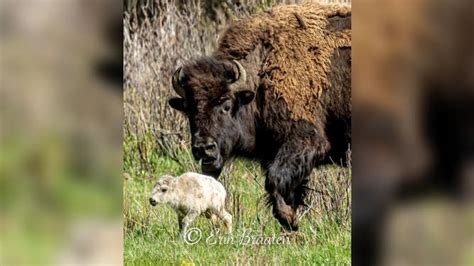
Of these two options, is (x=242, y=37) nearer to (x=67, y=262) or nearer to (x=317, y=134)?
(x=317, y=134)

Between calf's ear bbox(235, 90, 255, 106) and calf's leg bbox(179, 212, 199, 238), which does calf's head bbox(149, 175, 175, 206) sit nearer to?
calf's leg bbox(179, 212, 199, 238)

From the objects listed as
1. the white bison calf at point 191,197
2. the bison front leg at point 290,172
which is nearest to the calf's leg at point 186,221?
the white bison calf at point 191,197

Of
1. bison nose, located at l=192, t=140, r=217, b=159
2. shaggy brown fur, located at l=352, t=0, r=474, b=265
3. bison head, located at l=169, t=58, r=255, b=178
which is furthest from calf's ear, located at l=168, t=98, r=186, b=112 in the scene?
shaggy brown fur, located at l=352, t=0, r=474, b=265

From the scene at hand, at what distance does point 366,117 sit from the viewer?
213 inches

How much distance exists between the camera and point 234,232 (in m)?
5.40

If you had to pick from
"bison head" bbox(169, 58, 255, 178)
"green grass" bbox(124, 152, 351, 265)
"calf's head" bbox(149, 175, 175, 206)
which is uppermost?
"bison head" bbox(169, 58, 255, 178)

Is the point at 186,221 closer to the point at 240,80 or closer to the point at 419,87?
the point at 240,80

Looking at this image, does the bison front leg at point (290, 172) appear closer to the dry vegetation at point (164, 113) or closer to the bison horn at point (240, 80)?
the dry vegetation at point (164, 113)

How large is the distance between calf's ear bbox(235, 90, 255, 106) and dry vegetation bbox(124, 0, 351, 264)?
33 centimetres

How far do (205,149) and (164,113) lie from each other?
13.4 inches

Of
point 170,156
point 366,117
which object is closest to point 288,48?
point 366,117

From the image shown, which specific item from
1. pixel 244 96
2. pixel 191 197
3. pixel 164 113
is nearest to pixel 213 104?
pixel 244 96

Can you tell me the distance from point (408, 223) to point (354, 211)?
0.33 meters

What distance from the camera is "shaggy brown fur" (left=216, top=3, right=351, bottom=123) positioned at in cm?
540
